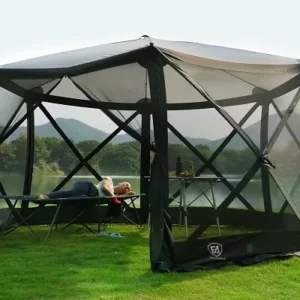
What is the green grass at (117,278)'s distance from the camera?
127 inches

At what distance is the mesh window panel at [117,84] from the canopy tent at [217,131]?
0.08m

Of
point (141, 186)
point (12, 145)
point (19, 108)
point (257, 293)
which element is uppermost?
point (19, 108)

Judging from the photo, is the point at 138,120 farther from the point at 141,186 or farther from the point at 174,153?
the point at 174,153

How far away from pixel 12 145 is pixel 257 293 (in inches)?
173

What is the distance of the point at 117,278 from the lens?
3.62 m

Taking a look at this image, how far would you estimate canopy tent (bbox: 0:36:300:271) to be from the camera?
13.3 ft

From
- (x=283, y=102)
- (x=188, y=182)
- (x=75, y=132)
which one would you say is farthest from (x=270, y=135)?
(x=75, y=132)

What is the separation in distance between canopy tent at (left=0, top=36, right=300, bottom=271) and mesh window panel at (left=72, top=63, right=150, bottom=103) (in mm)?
83

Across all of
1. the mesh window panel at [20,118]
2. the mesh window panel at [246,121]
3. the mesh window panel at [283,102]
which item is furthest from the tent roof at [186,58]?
the mesh window panel at [20,118]

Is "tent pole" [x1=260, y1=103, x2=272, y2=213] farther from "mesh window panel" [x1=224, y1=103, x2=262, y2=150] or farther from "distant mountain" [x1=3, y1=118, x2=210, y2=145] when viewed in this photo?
"distant mountain" [x1=3, y1=118, x2=210, y2=145]

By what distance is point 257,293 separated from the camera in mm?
3258

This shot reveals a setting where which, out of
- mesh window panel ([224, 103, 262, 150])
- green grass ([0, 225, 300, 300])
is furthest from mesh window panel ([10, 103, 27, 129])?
mesh window panel ([224, 103, 262, 150])

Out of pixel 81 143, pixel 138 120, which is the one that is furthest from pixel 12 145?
pixel 138 120

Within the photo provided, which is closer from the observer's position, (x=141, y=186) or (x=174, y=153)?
(x=174, y=153)
